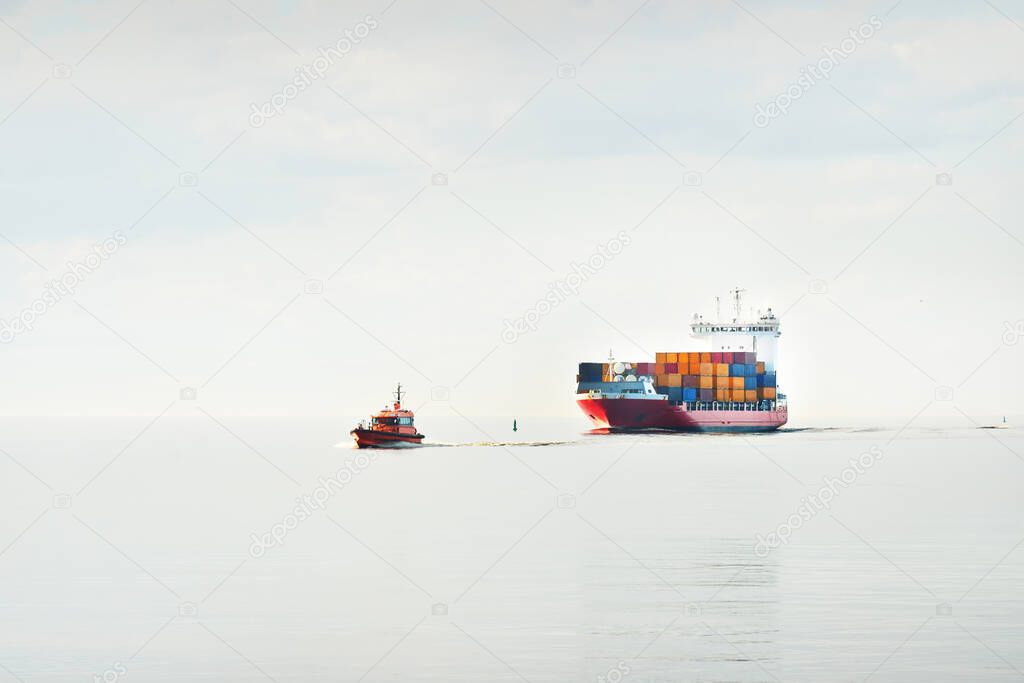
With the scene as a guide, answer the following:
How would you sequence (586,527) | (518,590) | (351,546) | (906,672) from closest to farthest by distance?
(906,672) < (518,590) < (351,546) < (586,527)

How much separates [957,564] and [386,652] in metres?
20.6

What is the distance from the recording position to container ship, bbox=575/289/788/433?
14975 cm

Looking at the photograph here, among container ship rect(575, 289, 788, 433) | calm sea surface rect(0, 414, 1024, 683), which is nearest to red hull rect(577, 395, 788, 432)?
container ship rect(575, 289, 788, 433)

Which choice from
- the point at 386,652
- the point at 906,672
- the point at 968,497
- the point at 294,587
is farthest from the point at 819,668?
the point at 968,497

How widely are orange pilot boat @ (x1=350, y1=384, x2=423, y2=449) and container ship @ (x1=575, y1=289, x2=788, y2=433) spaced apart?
3773 cm

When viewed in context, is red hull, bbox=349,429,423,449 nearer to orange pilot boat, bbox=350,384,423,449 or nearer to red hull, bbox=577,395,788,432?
orange pilot boat, bbox=350,384,423,449

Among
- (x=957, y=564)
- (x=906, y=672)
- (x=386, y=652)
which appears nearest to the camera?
(x=906, y=672)

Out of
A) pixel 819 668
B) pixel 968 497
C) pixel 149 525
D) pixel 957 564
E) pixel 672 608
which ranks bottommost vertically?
pixel 819 668

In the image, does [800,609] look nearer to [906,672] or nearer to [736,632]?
[736,632]

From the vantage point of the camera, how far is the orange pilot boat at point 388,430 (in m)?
114

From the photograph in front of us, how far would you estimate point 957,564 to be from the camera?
40.0 m

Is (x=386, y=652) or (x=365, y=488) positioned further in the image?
(x=365, y=488)

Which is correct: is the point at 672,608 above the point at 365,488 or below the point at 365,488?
below

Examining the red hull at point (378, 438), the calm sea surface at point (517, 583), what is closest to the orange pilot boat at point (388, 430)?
the red hull at point (378, 438)
